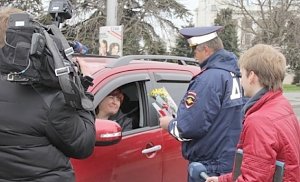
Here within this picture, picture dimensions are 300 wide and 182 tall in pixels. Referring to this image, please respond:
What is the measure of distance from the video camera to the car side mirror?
0.72 metres

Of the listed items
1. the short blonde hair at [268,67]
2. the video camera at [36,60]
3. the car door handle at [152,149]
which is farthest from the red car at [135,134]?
the short blonde hair at [268,67]

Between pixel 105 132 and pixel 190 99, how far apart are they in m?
0.68

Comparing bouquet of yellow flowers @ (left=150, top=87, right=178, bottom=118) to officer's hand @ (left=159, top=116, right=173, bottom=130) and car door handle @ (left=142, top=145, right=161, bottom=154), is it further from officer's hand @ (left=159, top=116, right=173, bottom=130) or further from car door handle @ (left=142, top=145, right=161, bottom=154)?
car door handle @ (left=142, top=145, right=161, bottom=154)

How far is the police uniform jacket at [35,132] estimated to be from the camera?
2.17 meters

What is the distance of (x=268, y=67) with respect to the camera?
248cm

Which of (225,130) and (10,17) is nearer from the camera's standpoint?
(10,17)

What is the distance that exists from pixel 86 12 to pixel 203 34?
24.6m

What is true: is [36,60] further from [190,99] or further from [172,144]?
[172,144]

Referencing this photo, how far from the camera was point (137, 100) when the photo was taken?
3.91 m

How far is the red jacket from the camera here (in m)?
2.28

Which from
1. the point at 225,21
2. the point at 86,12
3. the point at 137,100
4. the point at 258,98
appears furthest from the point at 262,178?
the point at 225,21

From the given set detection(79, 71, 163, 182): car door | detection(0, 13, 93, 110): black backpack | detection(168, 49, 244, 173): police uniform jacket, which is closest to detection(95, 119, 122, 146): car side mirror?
detection(79, 71, 163, 182): car door

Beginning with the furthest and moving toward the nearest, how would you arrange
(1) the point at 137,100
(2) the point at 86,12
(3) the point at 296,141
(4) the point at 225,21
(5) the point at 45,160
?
(4) the point at 225,21 → (2) the point at 86,12 → (1) the point at 137,100 → (3) the point at 296,141 → (5) the point at 45,160

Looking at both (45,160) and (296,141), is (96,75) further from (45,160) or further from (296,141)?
(296,141)
